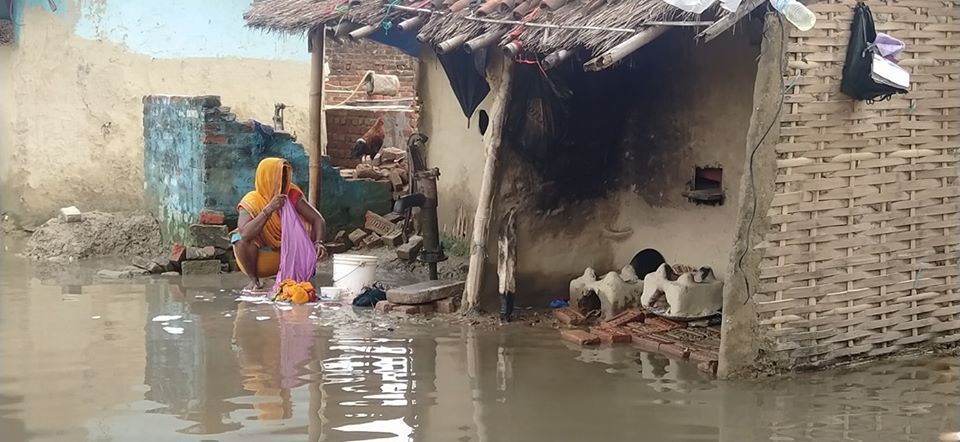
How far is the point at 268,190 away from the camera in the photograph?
29.7 ft

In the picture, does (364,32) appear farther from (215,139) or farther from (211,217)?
(211,217)

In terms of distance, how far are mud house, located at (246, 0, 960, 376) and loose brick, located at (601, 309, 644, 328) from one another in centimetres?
73

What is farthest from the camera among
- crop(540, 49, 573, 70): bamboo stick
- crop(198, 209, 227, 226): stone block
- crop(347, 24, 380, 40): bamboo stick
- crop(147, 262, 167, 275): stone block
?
crop(198, 209, 227, 226): stone block

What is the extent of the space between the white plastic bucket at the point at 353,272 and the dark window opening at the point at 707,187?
273 centimetres

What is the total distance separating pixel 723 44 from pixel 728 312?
240 cm

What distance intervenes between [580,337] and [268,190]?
3221mm

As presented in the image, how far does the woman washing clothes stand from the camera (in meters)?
8.97

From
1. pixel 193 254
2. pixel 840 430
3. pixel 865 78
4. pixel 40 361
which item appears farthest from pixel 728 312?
pixel 193 254

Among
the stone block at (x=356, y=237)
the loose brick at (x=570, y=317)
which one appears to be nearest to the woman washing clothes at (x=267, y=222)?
the stone block at (x=356, y=237)

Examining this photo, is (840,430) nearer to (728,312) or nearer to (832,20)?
(728,312)

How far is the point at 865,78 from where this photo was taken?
19.8 feet

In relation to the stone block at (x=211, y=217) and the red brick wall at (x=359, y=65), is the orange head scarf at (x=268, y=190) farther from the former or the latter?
the red brick wall at (x=359, y=65)

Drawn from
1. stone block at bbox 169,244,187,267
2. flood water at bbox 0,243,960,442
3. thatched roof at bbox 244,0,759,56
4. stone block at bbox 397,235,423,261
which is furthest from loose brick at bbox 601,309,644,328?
stone block at bbox 169,244,187,267

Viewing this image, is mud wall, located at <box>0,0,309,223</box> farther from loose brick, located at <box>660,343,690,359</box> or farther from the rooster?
loose brick, located at <box>660,343,690,359</box>
